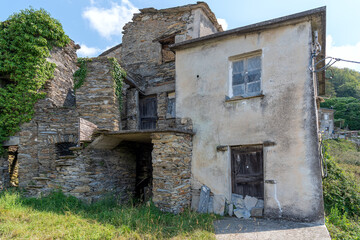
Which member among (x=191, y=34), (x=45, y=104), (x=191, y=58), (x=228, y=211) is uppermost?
(x=191, y=34)

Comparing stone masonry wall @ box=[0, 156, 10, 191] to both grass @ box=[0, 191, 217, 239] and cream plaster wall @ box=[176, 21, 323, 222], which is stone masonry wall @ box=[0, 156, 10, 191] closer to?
grass @ box=[0, 191, 217, 239]

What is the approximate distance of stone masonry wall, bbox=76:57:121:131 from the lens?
8070 mm

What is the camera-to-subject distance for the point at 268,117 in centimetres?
573

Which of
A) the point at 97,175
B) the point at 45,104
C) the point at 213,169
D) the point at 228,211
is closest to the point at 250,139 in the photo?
the point at 213,169

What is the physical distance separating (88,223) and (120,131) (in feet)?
8.25

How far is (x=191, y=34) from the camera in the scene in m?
9.66

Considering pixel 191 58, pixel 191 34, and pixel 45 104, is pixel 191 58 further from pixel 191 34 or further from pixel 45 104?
pixel 45 104

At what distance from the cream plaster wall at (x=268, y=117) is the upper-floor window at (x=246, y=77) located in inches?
7.8

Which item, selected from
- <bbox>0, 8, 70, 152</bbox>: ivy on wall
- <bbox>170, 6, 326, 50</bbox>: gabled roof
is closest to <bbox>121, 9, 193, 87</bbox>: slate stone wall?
<bbox>170, 6, 326, 50</bbox>: gabled roof

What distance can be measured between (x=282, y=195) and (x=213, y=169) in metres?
1.84

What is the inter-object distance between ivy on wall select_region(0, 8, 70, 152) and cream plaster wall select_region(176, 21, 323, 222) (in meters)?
5.85

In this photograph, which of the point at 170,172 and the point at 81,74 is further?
the point at 81,74

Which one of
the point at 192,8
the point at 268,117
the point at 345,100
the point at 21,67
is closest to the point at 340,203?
the point at 268,117

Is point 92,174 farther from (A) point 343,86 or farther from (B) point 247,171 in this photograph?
(A) point 343,86
